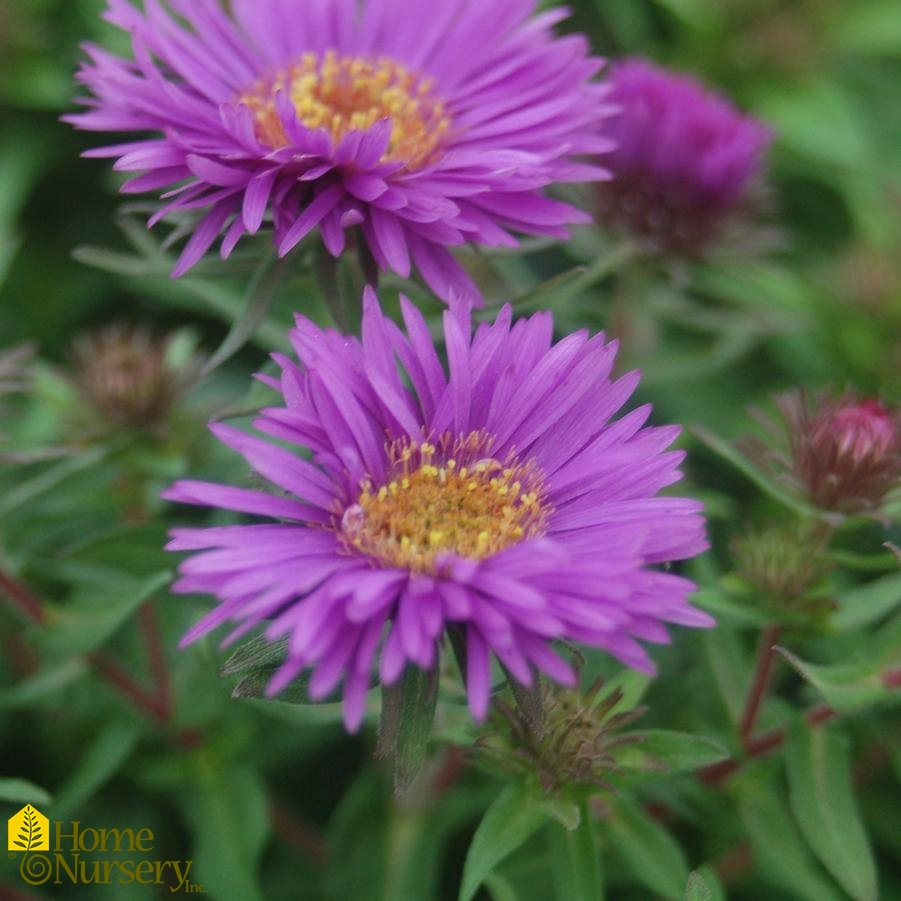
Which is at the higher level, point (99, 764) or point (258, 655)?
point (258, 655)

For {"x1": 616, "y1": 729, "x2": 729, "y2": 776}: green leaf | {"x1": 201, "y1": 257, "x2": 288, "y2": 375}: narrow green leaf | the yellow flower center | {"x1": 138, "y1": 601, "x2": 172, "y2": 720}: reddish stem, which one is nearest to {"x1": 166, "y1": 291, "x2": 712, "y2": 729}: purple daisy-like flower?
{"x1": 201, "y1": 257, "x2": 288, "y2": 375}: narrow green leaf

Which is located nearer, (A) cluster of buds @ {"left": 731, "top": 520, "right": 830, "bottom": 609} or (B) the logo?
(A) cluster of buds @ {"left": 731, "top": 520, "right": 830, "bottom": 609}

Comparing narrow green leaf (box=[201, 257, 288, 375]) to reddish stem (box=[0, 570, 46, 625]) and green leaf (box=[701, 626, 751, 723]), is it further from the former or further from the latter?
green leaf (box=[701, 626, 751, 723])

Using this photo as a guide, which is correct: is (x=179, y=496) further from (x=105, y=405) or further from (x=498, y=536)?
(x=105, y=405)

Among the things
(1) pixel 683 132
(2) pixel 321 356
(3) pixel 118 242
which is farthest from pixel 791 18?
(2) pixel 321 356

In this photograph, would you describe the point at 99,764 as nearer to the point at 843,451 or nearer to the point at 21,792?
the point at 21,792

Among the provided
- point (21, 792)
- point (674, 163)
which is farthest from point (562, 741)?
point (674, 163)
